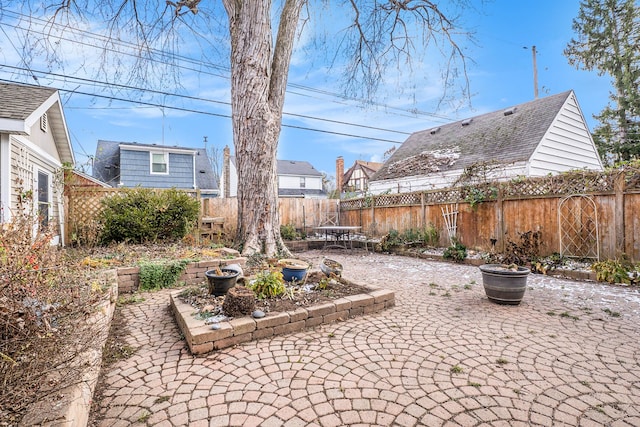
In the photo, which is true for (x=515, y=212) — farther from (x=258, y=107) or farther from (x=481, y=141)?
(x=258, y=107)

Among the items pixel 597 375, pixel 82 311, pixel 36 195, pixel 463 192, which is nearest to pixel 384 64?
pixel 463 192

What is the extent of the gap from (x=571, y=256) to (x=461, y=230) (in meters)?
2.45

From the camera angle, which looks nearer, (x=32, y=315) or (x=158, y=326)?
(x=32, y=315)

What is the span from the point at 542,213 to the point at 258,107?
21.1ft

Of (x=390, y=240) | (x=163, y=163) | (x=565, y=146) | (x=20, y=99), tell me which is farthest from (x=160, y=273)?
(x=565, y=146)

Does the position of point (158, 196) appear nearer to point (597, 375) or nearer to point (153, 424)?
point (153, 424)

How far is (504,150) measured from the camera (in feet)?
34.0

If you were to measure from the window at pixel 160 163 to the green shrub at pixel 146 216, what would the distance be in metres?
8.61

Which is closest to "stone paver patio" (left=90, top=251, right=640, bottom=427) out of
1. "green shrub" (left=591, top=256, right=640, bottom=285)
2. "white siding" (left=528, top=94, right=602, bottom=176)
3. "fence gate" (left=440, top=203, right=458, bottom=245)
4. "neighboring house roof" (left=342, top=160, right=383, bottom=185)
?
"green shrub" (left=591, top=256, right=640, bottom=285)

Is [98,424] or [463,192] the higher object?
[463,192]

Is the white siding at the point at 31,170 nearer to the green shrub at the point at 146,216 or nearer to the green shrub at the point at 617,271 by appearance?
the green shrub at the point at 146,216

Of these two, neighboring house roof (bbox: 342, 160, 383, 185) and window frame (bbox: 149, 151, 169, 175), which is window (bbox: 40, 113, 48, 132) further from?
neighboring house roof (bbox: 342, 160, 383, 185)

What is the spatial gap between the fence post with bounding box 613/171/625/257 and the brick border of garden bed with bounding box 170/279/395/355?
485 centimetres

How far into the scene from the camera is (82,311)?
1.83 m
